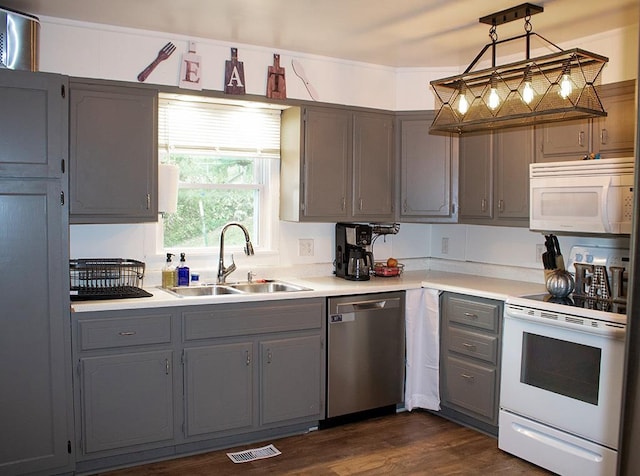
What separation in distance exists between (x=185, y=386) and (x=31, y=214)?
3.90 ft

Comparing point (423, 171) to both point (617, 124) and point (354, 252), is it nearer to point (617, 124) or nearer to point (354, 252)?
point (354, 252)

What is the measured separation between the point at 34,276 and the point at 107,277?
0.53 metres

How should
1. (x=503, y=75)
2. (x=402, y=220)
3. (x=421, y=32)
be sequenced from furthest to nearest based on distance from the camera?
(x=402, y=220) < (x=421, y=32) < (x=503, y=75)

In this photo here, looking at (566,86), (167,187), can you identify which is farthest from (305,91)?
(566,86)

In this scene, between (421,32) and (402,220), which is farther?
(402,220)

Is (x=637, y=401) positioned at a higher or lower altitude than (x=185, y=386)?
higher

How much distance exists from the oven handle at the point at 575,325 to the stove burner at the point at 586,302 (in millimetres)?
118

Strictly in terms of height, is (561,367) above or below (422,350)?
above

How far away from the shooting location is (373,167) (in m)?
4.27

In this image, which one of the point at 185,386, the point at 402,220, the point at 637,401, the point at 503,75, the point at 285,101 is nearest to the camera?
the point at 637,401

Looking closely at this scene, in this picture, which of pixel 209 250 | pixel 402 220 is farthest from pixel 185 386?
pixel 402 220

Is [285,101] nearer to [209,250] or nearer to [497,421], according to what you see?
[209,250]

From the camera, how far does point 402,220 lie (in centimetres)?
441

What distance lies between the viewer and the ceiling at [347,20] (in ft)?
10.1
